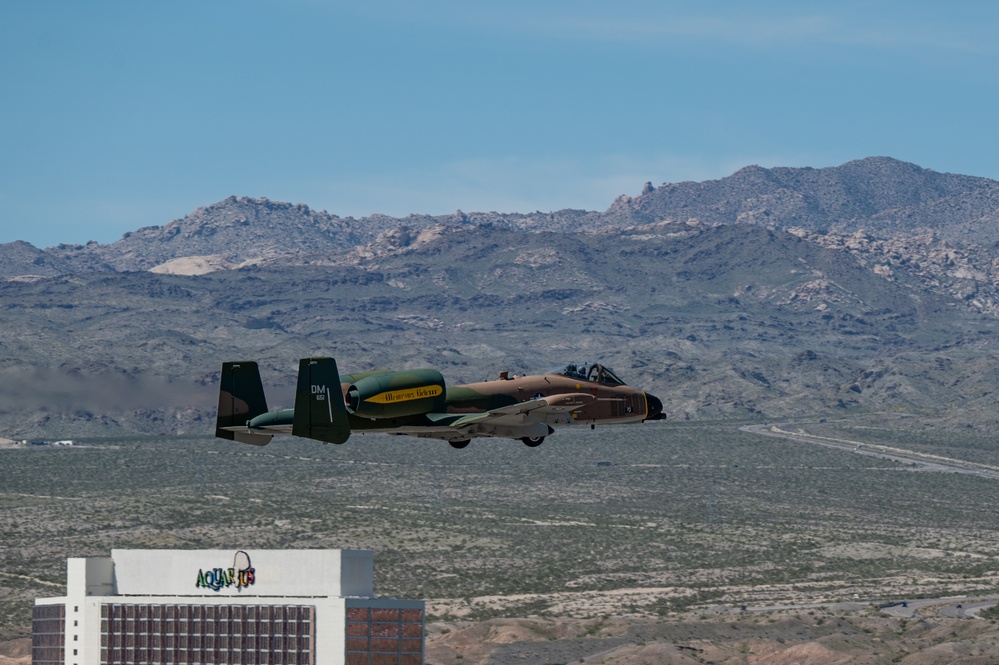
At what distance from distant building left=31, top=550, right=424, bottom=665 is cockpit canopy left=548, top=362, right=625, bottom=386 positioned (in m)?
99.0

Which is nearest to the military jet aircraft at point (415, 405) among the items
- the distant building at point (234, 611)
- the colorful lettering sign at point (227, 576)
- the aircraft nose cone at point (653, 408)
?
the aircraft nose cone at point (653, 408)

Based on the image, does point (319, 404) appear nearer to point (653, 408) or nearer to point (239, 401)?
point (239, 401)

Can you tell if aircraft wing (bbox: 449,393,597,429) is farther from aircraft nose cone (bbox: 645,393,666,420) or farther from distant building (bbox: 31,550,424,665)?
distant building (bbox: 31,550,424,665)

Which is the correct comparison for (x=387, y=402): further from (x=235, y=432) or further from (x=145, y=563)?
(x=145, y=563)

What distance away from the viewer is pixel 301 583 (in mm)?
162375

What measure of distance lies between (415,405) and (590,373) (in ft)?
33.0

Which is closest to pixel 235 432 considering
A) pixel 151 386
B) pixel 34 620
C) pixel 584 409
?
pixel 584 409

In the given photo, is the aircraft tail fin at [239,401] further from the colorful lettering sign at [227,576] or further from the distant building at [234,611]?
the colorful lettering sign at [227,576]

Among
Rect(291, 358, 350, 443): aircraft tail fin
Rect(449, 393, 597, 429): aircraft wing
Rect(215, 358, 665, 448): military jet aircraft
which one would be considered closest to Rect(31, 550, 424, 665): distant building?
Rect(215, 358, 665, 448): military jet aircraft

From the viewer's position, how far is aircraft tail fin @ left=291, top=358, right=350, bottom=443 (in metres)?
50.0

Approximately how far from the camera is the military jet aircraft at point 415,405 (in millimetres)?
50781

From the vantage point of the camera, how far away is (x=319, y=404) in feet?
166

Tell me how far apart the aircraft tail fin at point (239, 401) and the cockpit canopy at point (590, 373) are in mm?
11120

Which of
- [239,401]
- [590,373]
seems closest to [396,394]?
[239,401]
